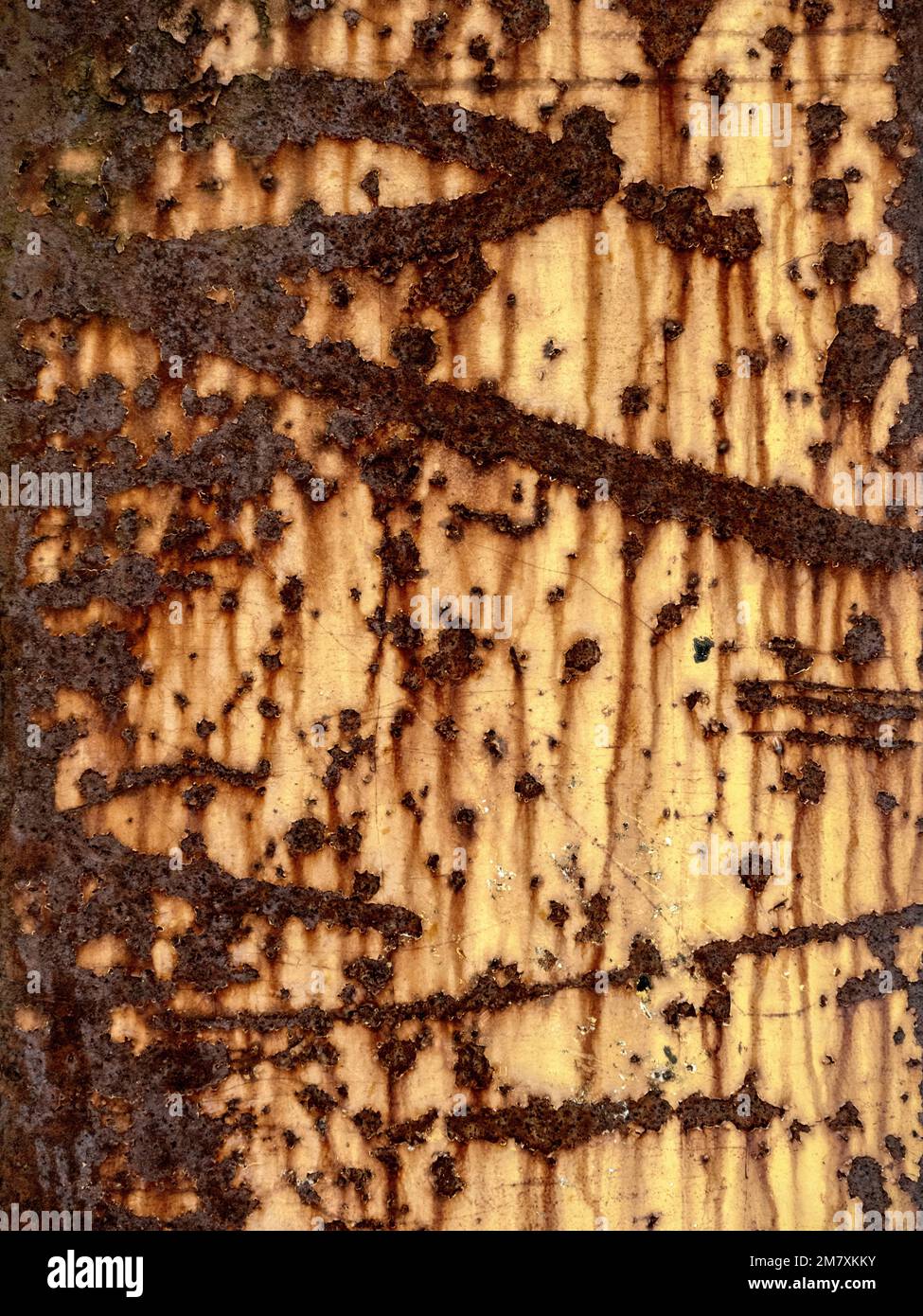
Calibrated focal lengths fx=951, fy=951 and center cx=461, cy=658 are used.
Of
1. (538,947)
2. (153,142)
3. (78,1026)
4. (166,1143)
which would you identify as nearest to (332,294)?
(153,142)

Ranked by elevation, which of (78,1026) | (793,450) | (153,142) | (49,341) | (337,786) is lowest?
(78,1026)

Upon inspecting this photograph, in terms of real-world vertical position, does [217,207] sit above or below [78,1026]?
above

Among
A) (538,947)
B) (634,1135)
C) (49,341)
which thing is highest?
(49,341)

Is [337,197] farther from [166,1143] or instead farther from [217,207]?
[166,1143]

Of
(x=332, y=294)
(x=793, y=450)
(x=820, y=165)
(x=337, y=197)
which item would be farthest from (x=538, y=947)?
(x=820, y=165)

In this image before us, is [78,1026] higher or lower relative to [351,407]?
lower

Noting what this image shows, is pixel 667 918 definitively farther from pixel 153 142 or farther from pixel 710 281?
pixel 153 142
